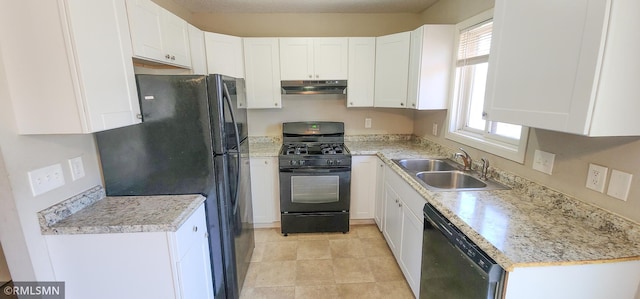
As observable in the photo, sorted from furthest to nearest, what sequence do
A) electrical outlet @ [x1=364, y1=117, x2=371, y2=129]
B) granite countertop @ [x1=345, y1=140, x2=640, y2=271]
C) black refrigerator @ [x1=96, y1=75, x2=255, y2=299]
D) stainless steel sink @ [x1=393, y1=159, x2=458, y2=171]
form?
electrical outlet @ [x1=364, y1=117, x2=371, y2=129], stainless steel sink @ [x1=393, y1=159, x2=458, y2=171], black refrigerator @ [x1=96, y1=75, x2=255, y2=299], granite countertop @ [x1=345, y1=140, x2=640, y2=271]

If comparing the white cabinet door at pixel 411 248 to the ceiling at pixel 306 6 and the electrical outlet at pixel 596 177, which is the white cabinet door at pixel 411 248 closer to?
the electrical outlet at pixel 596 177

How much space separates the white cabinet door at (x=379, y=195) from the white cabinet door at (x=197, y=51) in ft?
6.63

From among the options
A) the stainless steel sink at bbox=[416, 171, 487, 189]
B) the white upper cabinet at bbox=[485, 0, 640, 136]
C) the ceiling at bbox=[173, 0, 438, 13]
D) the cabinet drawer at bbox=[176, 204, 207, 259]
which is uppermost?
the ceiling at bbox=[173, 0, 438, 13]

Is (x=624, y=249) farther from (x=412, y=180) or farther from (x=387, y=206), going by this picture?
(x=387, y=206)

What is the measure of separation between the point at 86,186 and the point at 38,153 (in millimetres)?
326

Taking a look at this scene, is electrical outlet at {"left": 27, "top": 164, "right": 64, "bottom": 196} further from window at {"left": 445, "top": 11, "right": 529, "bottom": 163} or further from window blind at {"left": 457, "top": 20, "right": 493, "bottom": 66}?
window blind at {"left": 457, "top": 20, "right": 493, "bottom": 66}

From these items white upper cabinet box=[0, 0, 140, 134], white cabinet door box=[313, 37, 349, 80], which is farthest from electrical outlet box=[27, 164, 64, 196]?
white cabinet door box=[313, 37, 349, 80]

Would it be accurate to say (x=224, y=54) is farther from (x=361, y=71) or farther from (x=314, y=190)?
(x=314, y=190)

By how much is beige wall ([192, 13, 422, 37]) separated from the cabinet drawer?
2.28m

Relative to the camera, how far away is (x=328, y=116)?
11.0 ft

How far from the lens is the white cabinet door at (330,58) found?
2.90 meters

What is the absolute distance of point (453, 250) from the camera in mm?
1328

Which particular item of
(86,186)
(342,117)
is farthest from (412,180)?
(86,186)

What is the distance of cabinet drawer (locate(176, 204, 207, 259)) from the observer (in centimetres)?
136
